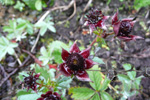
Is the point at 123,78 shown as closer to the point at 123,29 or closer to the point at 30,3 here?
the point at 123,29

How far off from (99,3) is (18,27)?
1711mm

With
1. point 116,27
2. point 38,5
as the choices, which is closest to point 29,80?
point 116,27

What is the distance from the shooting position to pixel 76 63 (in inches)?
58.6

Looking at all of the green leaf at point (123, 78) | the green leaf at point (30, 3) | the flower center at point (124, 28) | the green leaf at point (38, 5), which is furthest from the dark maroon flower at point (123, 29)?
the green leaf at point (30, 3)

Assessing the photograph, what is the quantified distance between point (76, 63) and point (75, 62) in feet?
0.05

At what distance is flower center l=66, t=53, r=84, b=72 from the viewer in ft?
4.88

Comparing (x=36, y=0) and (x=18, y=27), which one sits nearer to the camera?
(x=18, y=27)

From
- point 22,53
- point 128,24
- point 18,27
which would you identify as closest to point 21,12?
point 18,27

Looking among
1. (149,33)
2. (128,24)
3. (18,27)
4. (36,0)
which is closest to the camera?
(128,24)

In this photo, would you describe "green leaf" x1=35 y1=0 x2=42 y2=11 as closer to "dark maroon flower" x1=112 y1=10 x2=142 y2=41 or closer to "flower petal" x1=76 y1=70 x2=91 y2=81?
"dark maroon flower" x1=112 y1=10 x2=142 y2=41

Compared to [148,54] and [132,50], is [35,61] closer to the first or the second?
[132,50]

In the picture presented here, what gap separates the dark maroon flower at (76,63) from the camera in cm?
149

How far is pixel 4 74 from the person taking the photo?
8.00ft

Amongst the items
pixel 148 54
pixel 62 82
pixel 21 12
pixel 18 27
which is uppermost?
pixel 21 12
